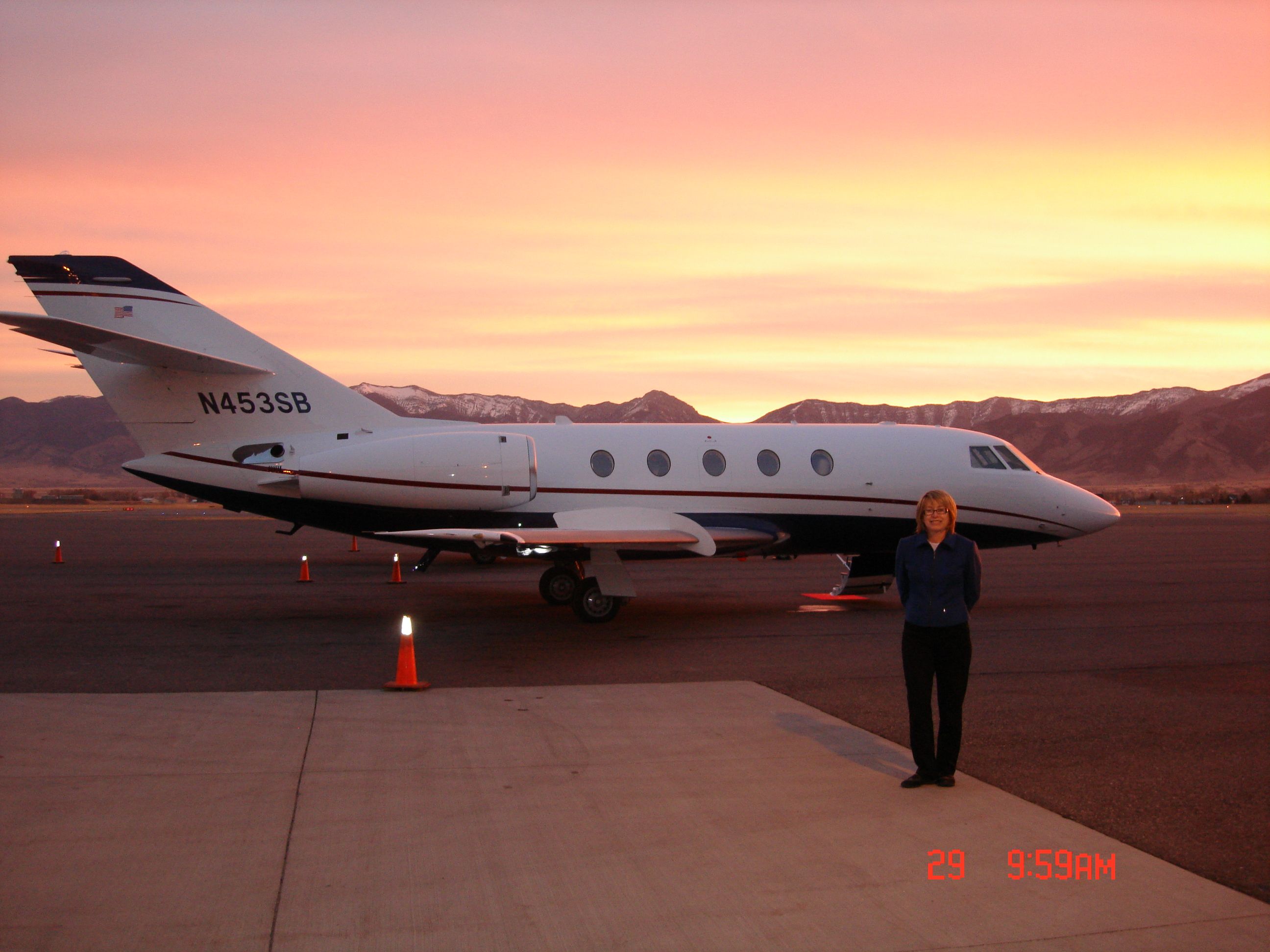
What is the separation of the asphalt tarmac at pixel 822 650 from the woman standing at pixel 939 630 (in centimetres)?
39

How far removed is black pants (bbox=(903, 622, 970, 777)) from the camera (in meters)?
6.52

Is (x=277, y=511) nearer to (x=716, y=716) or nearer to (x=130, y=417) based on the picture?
(x=130, y=417)

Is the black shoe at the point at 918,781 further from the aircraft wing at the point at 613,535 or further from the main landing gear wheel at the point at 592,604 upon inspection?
the main landing gear wheel at the point at 592,604

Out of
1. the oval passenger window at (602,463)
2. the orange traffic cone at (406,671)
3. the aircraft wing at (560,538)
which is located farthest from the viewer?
the oval passenger window at (602,463)

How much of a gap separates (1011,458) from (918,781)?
12.1 meters

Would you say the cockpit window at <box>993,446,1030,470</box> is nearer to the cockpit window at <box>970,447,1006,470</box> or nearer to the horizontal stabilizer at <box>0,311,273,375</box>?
the cockpit window at <box>970,447,1006,470</box>

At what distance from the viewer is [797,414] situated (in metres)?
178

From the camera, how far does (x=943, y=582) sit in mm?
6500

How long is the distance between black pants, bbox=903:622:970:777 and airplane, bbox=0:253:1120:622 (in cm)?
788

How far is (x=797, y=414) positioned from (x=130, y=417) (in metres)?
166

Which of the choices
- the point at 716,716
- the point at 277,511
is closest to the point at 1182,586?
the point at 716,716

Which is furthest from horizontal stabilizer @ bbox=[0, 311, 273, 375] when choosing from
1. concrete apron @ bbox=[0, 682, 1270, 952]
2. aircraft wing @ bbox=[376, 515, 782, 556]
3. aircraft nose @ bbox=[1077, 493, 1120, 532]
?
aircraft nose @ bbox=[1077, 493, 1120, 532]

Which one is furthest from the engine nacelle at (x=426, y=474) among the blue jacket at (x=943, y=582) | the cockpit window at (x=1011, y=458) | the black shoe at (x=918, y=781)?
the black shoe at (x=918, y=781)

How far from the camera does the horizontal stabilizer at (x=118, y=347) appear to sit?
13664 millimetres
